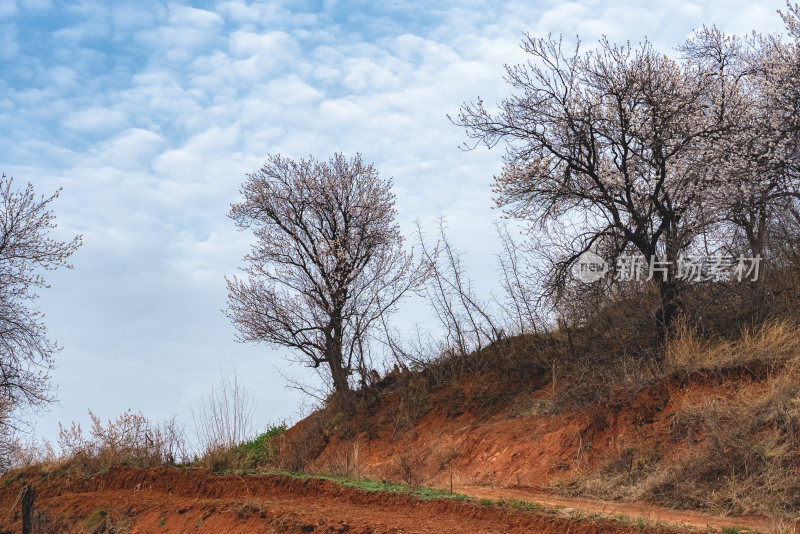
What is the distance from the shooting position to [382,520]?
8.56 metres

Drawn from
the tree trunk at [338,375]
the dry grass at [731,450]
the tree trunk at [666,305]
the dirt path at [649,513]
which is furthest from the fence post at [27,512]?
the tree trunk at [666,305]

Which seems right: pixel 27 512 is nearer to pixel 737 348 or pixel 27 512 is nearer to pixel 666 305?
pixel 737 348

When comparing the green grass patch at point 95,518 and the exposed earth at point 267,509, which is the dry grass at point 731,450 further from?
the green grass patch at point 95,518

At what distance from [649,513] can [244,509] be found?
18.1 feet

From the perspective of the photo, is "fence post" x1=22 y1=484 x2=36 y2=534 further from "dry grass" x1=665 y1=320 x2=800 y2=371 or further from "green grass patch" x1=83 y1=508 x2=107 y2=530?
"dry grass" x1=665 y1=320 x2=800 y2=371

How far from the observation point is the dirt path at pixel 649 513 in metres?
8.63

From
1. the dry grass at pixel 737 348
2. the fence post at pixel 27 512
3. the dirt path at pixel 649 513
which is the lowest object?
the dirt path at pixel 649 513

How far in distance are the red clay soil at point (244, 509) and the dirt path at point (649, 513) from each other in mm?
1032

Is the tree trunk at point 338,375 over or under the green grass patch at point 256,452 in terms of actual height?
over

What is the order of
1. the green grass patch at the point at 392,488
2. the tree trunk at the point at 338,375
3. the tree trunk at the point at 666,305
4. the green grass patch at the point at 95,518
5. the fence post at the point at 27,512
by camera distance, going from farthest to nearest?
1. the tree trunk at the point at 338,375
2. the tree trunk at the point at 666,305
3. the green grass patch at the point at 95,518
4. the fence post at the point at 27,512
5. the green grass patch at the point at 392,488

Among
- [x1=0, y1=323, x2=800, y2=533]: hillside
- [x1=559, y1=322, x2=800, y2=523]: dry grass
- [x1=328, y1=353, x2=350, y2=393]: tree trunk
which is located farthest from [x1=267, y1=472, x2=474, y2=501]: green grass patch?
[x1=328, y1=353, x2=350, y2=393]: tree trunk

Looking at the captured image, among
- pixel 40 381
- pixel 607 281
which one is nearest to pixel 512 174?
pixel 607 281

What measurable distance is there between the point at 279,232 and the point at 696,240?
44.1 ft

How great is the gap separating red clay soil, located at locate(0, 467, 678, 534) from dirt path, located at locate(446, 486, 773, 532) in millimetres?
1032
